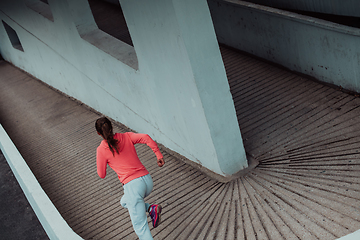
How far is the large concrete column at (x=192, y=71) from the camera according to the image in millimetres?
4227

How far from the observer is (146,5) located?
4.57 meters

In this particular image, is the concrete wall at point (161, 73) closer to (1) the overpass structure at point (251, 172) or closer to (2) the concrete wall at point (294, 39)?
(1) the overpass structure at point (251, 172)

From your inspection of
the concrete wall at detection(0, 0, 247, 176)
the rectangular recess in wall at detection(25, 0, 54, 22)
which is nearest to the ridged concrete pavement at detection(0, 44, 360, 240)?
the concrete wall at detection(0, 0, 247, 176)

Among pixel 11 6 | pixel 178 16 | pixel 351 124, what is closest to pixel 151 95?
pixel 178 16

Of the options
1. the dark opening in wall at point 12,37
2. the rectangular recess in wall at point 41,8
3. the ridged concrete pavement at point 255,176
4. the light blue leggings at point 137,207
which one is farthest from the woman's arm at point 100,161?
the dark opening in wall at point 12,37

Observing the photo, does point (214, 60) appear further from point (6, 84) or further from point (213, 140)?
point (6, 84)

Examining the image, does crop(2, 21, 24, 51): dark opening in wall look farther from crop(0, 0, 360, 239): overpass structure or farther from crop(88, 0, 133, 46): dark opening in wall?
crop(0, 0, 360, 239): overpass structure

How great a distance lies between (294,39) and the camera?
7.19 m

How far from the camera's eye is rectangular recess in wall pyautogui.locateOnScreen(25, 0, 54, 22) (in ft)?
28.0

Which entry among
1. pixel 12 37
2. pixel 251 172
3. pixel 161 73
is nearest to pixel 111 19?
pixel 12 37

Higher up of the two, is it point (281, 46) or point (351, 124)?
point (281, 46)

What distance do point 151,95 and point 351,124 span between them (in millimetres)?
3298

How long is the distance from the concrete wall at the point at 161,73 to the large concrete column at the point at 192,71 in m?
0.01

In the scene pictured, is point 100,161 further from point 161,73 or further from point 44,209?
point 161,73
